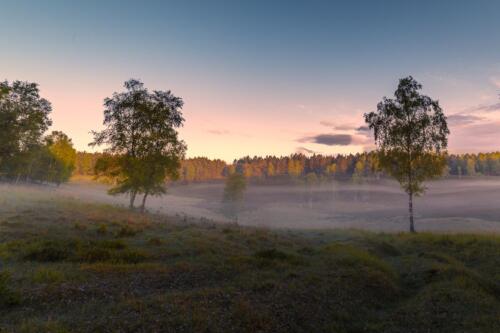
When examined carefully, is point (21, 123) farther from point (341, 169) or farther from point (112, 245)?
point (341, 169)

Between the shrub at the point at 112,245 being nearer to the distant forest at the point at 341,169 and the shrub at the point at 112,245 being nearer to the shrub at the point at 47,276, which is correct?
the shrub at the point at 47,276

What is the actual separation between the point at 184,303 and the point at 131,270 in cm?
427

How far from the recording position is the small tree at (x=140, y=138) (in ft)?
112

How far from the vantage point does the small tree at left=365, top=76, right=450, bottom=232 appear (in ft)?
103

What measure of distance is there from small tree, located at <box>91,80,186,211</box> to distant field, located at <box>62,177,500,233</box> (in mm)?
25647

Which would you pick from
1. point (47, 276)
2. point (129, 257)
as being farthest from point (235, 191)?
point (47, 276)

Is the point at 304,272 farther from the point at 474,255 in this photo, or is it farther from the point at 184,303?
the point at 474,255

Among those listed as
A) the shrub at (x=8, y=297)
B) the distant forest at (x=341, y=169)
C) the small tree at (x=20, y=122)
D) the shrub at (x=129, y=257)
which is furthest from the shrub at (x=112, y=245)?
the distant forest at (x=341, y=169)

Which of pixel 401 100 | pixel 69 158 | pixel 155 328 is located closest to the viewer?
pixel 155 328

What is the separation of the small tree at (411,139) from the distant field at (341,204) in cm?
1935

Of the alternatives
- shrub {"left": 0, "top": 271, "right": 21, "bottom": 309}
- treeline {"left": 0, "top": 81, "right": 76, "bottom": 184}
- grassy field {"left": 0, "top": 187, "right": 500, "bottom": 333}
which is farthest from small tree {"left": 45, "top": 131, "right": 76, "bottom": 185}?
shrub {"left": 0, "top": 271, "right": 21, "bottom": 309}

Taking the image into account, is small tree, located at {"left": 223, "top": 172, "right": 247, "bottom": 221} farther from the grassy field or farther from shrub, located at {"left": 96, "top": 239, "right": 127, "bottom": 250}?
shrub, located at {"left": 96, "top": 239, "right": 127, "bottom": 250}

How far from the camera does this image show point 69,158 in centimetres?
7800

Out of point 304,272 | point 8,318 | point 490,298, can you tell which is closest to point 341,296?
point 304,272
